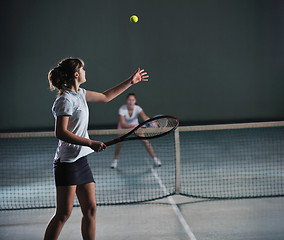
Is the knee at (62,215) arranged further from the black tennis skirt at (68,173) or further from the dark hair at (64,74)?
the dark hair at (64,74)

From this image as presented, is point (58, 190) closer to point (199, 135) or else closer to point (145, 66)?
point (199, 135)

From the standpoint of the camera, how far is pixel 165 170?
20.7 feet

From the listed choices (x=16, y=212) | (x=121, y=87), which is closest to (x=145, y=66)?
(x=16, y=212)

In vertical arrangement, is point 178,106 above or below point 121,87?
below

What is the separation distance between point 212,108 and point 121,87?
10.8 m

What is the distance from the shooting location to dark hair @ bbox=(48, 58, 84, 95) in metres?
2.58

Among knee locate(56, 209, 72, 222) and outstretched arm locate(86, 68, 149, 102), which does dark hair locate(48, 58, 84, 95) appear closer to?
outstretched arm locate(86, 68, 149, 102)

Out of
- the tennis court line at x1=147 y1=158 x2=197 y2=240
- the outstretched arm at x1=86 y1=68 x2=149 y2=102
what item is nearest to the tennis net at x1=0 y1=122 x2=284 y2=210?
the tennis court line at x1=147 y1=158 x2=197 y2=240

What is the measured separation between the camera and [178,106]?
43.8 feet

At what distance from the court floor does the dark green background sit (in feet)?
29.5

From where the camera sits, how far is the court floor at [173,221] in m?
3.39

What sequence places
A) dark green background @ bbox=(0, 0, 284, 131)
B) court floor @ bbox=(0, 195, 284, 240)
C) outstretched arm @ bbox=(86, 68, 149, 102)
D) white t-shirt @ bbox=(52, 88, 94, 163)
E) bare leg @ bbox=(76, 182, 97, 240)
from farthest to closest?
dark green background @ bbox=(0, 0, 284, 131), court floor @ bbox=(0, 195, 284, 240), outstretched arm @ bbox=(86, 68, 149, 102), bare leg @ bbox=(76, 182, 97, 240), white t-shirt @ bbox=(52, 88, 94, 163)

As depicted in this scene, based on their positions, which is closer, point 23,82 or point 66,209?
point 66,209

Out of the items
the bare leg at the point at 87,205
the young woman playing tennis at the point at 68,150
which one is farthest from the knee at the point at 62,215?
the bare leg at the point at 87,205
